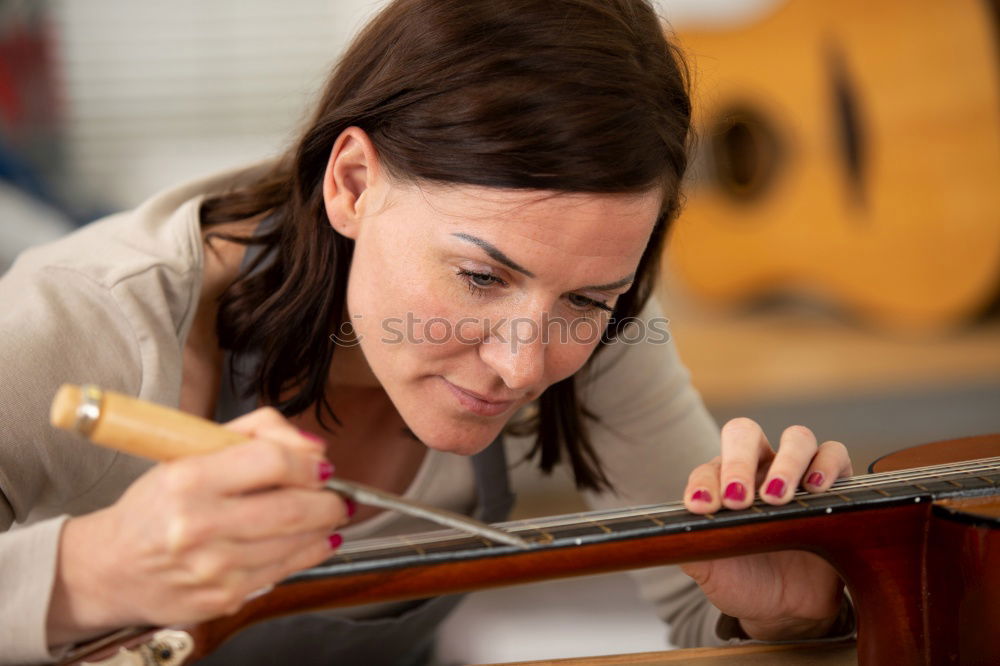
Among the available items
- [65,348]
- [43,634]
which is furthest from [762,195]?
[43,634]

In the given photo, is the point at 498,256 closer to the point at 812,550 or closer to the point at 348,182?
the point at 348,182

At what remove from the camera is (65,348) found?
2.58 feet

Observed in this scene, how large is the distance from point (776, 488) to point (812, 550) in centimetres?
5

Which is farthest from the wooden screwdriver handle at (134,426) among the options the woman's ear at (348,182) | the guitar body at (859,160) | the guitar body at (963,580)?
the guitar body at (859,160)

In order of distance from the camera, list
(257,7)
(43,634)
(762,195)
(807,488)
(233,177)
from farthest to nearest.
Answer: (257,7), (762,195), (233,177), (807,488), (43,634)

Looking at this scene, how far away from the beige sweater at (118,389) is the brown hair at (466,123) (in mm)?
94

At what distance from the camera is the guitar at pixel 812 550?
643 millimetres

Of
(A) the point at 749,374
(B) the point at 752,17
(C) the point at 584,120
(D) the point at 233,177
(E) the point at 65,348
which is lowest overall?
(A) the point at 749,374

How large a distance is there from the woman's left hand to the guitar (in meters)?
0.01

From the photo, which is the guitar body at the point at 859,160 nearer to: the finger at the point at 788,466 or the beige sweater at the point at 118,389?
the beige sweater at the point at 118,389

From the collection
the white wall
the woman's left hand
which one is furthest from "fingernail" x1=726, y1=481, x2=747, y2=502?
the white wall

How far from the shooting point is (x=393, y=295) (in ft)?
2.69

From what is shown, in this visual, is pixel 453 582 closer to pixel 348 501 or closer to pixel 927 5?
pixel 348 501

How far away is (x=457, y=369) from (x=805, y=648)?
33 centimetres
